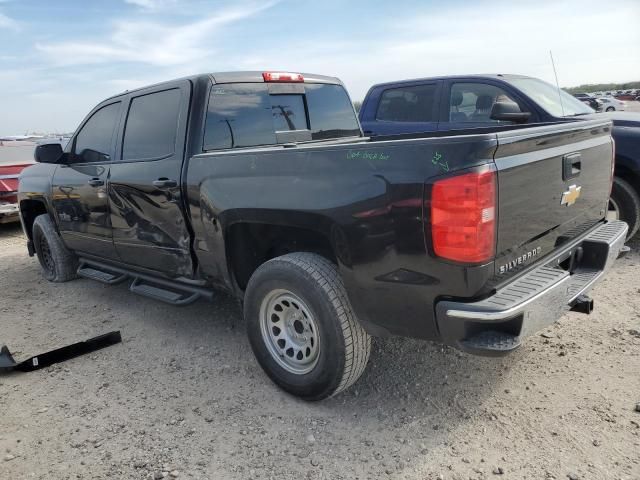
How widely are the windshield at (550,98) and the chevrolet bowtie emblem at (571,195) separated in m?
2.89

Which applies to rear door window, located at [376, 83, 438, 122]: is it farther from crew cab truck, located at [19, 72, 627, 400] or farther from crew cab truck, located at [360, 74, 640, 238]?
crew cab truck, located at [19, 72, 627, 400]

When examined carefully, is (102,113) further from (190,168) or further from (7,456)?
(7,456)

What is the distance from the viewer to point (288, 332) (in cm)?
297

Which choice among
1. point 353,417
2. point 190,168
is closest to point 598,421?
point 353,417

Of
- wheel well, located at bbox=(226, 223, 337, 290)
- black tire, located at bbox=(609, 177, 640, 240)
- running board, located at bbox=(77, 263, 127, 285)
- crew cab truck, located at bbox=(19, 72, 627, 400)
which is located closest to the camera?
crew cab truck, located at bbox=(19, 72, 627, 400)

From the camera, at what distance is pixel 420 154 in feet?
7.01

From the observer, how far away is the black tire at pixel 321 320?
2588mm

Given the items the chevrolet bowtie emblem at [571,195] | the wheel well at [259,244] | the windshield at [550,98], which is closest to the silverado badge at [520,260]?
the chevrolet bowtie emblem at [571,195]

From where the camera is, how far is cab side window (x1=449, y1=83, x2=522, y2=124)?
557cm

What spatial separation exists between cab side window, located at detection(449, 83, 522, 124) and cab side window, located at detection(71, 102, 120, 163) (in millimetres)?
3732

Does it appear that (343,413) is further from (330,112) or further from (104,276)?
(104,276)

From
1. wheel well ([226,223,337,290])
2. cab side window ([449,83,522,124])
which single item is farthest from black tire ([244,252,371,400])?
cab side window ([449,83,522,124])

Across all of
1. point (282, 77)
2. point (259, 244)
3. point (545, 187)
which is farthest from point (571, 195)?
point (282, 77)

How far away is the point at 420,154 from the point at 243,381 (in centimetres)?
188
